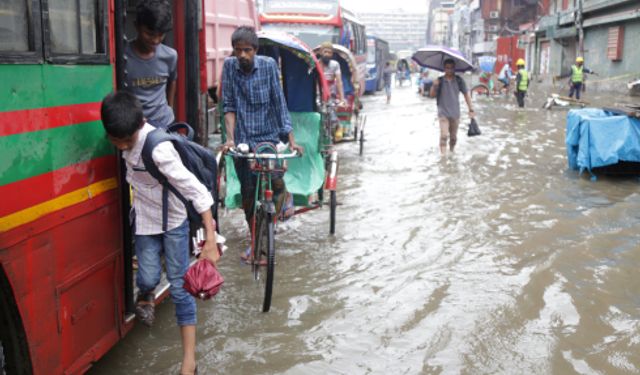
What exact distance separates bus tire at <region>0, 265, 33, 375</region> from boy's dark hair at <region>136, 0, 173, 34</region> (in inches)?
71.7

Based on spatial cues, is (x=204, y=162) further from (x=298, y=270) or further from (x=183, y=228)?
(x=298, y=270)

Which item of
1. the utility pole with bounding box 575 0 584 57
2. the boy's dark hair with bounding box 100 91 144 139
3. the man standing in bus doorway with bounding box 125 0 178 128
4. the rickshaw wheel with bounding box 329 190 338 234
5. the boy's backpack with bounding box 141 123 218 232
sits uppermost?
the utility pole with bounding box 575 0 584 57

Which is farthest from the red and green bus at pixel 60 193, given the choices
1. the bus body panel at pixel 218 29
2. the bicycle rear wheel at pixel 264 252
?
the bus body panel at pixel 218 29

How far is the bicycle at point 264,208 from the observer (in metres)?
4.81

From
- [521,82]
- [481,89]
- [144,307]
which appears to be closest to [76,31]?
[144,307]

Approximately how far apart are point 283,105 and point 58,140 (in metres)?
2.60

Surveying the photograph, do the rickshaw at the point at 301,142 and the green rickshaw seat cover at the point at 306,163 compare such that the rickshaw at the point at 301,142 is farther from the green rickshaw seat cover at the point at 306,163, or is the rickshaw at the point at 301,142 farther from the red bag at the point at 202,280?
the red bag at the point at 202,280

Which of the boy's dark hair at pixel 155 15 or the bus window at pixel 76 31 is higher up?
the boy's dark hair at pixel 155 15

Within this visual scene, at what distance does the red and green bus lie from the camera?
2.64 m

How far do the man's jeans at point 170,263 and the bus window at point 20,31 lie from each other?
3.82 ft

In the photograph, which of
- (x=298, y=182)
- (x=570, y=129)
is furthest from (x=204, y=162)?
(x=570, y=129)

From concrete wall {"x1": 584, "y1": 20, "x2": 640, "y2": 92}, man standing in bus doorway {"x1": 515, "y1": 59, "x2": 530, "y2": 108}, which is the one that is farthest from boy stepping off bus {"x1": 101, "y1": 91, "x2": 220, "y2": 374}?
concrete wall {"x1": 584, "y1": 20, "x2": 640, "y2": 92}

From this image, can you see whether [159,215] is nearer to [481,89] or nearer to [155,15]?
[155,15]

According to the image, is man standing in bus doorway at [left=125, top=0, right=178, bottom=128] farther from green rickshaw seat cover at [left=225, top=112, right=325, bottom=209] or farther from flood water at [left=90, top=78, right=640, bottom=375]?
green rickshaw seat cover at [left=225, top=112, right=325, bottom=209]
